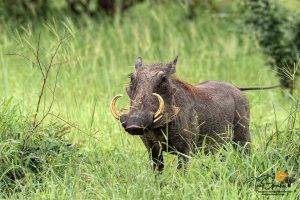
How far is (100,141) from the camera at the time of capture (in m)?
6.45

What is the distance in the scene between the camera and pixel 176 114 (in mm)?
5770

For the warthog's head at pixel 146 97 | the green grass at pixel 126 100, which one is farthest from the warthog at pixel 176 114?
the green grass at pixel 126 100

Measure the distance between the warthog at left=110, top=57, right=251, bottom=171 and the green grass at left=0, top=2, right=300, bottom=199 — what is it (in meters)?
0.15

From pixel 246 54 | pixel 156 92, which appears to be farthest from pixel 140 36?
pixel 156 92

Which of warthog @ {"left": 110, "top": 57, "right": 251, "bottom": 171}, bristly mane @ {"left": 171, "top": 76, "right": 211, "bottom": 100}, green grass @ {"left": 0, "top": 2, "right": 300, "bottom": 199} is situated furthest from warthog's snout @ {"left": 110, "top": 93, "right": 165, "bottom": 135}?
bristly mane @ {"left": 171, "top": 76, "right": 211, "bottom": 100}

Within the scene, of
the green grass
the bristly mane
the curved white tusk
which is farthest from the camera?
the bristly mane

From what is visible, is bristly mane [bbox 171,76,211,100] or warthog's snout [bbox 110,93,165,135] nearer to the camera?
warthog's snout [bbox 110,93,165,135]

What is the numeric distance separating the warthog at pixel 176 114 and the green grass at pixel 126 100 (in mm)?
146

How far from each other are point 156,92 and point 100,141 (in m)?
0.90

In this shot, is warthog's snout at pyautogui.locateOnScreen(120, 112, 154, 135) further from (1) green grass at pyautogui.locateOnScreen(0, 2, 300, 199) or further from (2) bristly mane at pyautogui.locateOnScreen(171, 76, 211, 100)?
(2) bristly mane at pyautogui.locateOnScreen(171, 76, 211, 100)

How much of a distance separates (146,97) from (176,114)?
11.4 inches

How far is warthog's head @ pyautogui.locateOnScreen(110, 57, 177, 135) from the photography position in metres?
5.41

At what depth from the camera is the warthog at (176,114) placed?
5.51 metres

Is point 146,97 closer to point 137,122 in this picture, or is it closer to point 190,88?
point 137,122
